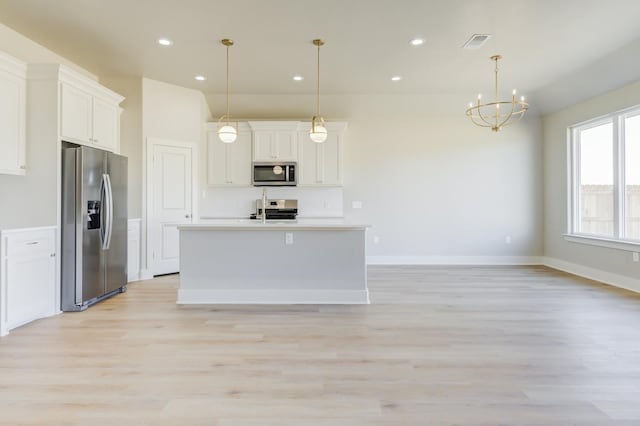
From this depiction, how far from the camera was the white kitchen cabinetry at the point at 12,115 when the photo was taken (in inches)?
130

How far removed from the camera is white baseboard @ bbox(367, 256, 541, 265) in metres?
6.54

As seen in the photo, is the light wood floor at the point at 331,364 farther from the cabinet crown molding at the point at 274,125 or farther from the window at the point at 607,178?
the cabinet crown molding at the point at 274,125

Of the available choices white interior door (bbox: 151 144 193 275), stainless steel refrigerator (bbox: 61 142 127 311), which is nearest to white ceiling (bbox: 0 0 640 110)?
white interior door (bbox: 151 144 193 275)

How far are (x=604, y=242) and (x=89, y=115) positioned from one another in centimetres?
679

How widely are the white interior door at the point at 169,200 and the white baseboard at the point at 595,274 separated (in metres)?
6.08

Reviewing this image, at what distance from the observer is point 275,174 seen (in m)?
6.21

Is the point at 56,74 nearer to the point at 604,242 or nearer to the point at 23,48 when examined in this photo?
the point at 23,48

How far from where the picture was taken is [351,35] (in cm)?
397

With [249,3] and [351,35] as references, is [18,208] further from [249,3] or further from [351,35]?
[351,35]

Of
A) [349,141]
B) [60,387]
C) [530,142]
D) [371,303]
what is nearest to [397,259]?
[349,141]

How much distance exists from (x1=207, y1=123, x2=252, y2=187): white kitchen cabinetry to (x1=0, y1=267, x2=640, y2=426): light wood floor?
105 inches

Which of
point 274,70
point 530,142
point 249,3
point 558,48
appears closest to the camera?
point 249,3

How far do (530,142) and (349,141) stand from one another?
127 inches

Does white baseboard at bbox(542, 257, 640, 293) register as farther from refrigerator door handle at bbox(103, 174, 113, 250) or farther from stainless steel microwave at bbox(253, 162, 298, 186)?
refrigerator door handle at bbox(103, 174, 113, 250)
